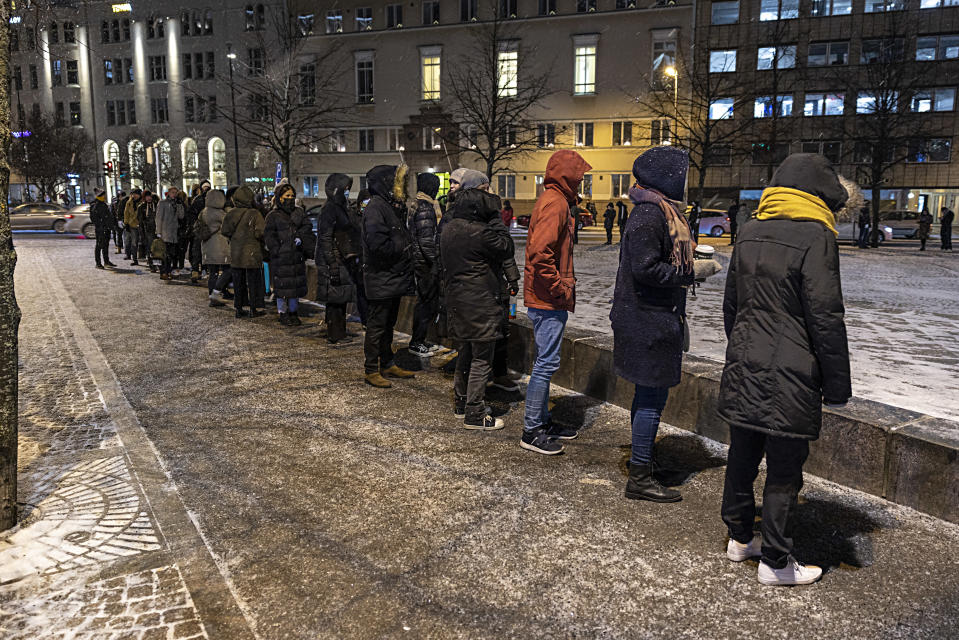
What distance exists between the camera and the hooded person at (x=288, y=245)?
955 centimetres

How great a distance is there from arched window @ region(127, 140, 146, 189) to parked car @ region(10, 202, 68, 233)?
20.2m

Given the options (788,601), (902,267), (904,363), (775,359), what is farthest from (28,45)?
(902,267)

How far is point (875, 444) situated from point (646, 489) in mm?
1388

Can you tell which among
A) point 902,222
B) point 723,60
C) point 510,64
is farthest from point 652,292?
point 723,60

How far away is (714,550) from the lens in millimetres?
3521

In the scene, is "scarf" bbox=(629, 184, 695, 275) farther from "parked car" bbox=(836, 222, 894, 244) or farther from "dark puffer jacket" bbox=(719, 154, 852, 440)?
"parked car" bbox=(836, 222, 894, 244)

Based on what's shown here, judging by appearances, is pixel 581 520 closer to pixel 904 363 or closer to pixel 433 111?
pixel 904 363

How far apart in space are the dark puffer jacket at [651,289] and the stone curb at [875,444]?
1.08 ft

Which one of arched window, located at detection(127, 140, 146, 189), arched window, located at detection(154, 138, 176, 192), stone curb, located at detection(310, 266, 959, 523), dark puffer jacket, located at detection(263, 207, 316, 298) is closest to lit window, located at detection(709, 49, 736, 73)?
arched window, located at detection(154, 138, 176, 192)

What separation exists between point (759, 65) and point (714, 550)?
4858cm

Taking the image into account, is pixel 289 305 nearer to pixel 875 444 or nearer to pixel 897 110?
pixel 875 444

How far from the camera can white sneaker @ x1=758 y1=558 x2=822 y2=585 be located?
3.20 m

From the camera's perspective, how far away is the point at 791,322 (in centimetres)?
305

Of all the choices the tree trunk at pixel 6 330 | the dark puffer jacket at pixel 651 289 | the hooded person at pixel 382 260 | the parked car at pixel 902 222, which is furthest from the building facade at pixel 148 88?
the dark puffer jacket at pixel 651 289
